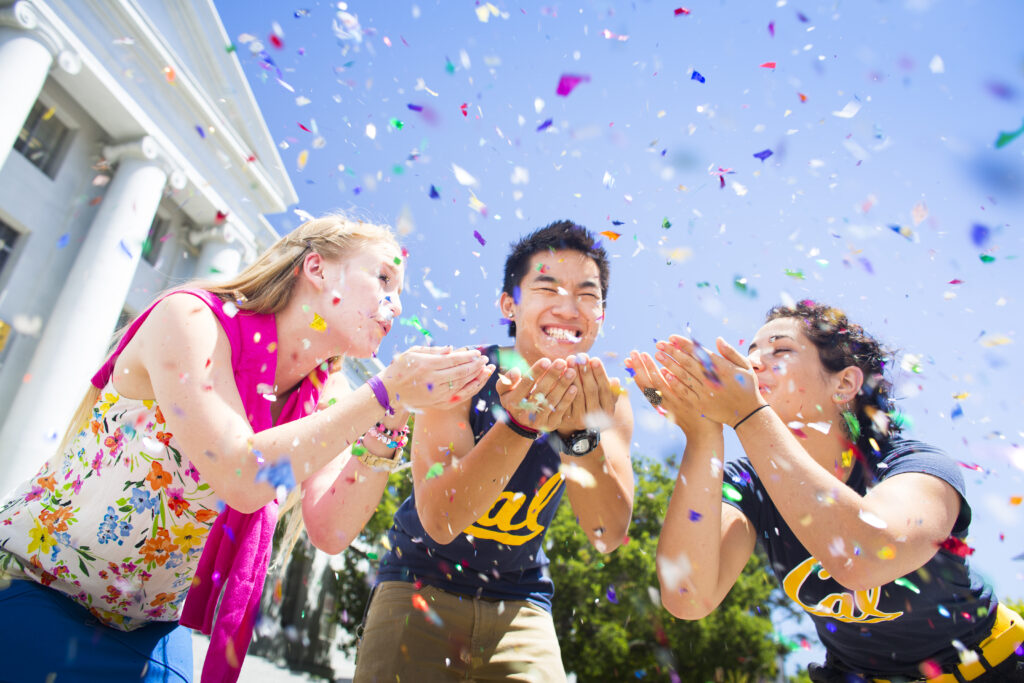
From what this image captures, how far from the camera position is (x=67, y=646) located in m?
2.18

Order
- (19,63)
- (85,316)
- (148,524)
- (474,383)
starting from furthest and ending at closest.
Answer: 1. (85,316)
2. (19,63)
3. (474,383)
4. (148,524)

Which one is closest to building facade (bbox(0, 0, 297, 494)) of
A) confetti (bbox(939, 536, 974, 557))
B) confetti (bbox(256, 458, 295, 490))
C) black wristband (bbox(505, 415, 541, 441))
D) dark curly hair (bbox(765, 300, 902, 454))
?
confetti (bbox(256, 458, 295, 490))

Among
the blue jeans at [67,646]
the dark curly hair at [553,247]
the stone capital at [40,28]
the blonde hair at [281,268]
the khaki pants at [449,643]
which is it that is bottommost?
the blue jeans at [67,646]

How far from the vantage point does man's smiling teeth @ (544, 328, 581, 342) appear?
137 inches

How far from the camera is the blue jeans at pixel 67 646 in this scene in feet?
6.82

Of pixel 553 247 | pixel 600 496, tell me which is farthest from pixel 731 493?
pixel 553 247

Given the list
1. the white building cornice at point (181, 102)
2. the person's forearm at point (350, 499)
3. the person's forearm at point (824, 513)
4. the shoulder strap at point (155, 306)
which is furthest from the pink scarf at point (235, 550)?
the white building cornice at point (181, 102)

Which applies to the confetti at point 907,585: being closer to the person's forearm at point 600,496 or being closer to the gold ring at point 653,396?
the person's forearm at point 600,496

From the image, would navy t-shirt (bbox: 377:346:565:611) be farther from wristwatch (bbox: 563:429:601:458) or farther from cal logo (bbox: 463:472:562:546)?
wristwatch (bbox: 563:429:601:458)

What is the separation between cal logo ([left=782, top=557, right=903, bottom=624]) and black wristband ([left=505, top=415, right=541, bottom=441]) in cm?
158

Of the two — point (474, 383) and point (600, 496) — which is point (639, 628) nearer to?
point (600, 496)

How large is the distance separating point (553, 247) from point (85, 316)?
14.8 meters

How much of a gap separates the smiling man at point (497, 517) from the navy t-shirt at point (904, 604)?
3.36 ft

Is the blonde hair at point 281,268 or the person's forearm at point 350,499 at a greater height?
the blonde hair at point 281,268
